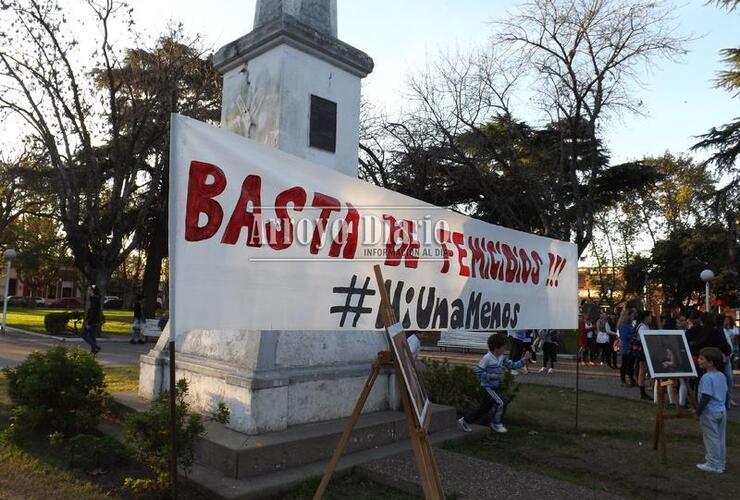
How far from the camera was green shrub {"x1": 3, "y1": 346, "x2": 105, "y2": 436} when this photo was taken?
5.55 meters

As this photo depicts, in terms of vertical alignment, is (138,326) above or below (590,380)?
above

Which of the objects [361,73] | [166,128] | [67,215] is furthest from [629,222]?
[361,73]

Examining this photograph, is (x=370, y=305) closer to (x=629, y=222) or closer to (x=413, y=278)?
(x=413, y=278)

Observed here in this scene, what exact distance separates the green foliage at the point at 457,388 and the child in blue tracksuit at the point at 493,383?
138mm

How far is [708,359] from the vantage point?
19.8ft

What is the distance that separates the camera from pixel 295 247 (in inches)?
143

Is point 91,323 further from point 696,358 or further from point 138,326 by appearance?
point 696,358

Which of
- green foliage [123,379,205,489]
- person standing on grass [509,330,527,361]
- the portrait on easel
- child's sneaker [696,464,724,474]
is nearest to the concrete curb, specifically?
person standing on grass [509,330,527,361]

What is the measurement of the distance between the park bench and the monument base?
13741 millimetres

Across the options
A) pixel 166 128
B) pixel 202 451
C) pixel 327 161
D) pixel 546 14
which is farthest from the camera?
pixel 166 128

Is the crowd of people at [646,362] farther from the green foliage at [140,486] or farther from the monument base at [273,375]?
the green foliage at [140,486]

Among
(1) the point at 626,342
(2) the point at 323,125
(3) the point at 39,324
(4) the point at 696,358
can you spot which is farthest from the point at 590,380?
(3) the point at 39,324

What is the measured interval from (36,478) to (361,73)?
17.6ft

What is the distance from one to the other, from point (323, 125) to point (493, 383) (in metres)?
3.75
